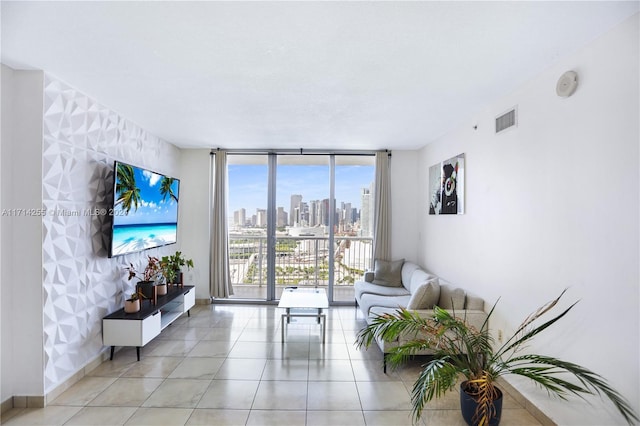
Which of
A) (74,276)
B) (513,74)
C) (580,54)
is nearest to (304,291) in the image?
(74,276)

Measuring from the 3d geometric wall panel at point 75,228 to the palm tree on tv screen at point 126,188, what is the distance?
16 centimetres

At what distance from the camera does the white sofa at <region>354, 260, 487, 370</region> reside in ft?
9.91

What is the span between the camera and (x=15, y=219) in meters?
2.36

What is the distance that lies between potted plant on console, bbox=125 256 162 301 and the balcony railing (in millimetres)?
1581

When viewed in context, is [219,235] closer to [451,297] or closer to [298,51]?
[451,297]

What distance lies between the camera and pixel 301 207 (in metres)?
5.32

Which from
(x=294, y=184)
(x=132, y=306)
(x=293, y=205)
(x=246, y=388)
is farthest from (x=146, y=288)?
(x=294, y=184)

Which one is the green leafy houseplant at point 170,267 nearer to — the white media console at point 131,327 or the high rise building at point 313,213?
the white media console at point 131,327

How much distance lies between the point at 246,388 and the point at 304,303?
122 cm

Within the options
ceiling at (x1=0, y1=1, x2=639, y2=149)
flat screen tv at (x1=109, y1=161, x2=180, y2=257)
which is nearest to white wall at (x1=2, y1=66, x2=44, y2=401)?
ceiling at (x1=0, y1=1, x2=639, y2=149)

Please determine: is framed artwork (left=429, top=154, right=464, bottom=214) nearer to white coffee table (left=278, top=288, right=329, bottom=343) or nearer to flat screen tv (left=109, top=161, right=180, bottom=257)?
white coffee table (left=278, top=288, right=329, bottom=343)

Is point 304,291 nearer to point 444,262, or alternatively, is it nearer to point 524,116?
point 444,262

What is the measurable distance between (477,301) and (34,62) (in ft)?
13.3

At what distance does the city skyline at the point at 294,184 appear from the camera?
5262mm
